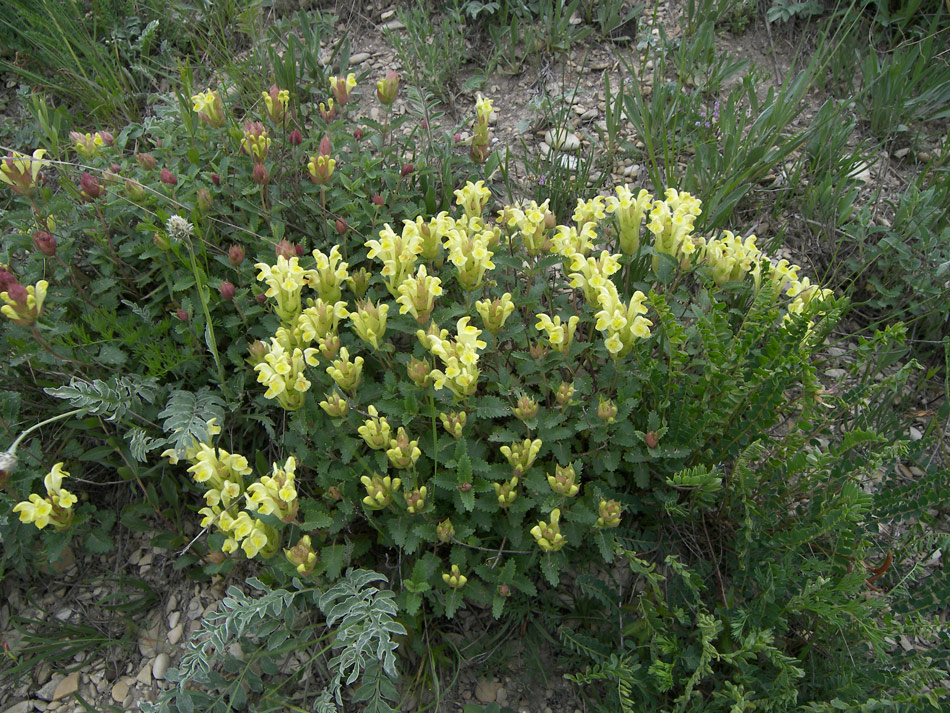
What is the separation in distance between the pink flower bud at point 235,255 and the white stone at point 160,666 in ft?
5.22

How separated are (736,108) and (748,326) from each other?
6.66 feet

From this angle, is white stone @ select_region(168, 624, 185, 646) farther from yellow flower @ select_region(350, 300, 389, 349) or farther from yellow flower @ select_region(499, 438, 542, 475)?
yellow flower @ select_region(499, 438, 542, 475)

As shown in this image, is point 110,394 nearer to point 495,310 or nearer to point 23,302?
point 23,302

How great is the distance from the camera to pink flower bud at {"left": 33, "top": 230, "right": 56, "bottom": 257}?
2662 millimetres

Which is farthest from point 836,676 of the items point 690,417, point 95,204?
point 95,204

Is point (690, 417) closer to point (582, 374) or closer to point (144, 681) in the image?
point (582, 374)

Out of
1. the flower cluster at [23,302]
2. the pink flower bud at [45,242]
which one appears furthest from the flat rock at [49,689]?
the pink flower bud at [45,242]

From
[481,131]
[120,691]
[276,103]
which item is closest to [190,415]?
[120,691]

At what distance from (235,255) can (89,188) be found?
0.67 meters

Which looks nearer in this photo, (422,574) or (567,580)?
(422,574)

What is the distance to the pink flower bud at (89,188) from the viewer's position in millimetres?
2766

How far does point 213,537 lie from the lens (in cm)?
251

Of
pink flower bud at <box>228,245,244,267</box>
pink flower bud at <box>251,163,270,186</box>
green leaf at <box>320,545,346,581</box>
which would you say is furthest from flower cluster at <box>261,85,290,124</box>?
green leaf at <box>320,545,346,581</box>

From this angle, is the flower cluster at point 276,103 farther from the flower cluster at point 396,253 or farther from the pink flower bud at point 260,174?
the flower cluster at point 396,253
